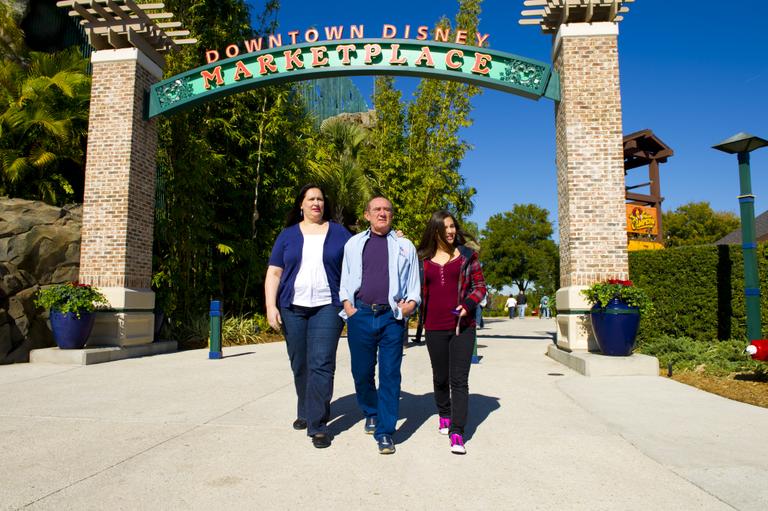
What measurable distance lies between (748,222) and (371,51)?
7166 mm

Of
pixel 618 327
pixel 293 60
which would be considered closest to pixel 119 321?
pixel 293 60

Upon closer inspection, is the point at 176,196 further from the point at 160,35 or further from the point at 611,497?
the point at 611,497

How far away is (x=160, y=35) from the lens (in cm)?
1038

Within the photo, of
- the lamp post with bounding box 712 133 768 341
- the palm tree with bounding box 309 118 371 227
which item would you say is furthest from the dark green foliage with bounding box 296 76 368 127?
Answer: the lamp post with bounding box 712 133 768 341

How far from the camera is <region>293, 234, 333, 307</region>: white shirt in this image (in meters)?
3.93

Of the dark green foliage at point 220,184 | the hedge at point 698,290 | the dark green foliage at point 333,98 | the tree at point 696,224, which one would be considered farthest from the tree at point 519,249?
the hedge at point 698,290

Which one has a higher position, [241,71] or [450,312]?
[241,71]

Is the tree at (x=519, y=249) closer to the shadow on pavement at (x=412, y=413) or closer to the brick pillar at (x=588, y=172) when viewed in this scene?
the brick pillar at (x=588, y=172)

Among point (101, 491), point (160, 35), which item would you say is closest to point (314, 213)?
point (101, 491)

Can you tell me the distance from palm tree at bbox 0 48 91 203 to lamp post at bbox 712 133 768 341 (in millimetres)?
12983

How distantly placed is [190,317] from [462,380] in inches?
393

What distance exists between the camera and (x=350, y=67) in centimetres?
1010

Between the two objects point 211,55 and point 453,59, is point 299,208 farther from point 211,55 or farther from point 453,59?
point 211,55

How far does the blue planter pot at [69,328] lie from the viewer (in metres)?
8.33
